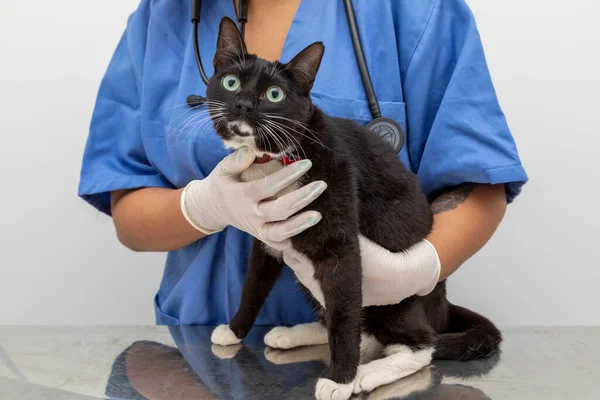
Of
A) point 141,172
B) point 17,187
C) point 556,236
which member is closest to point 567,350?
point 556,236

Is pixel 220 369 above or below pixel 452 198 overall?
below

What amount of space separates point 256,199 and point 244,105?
0.20m

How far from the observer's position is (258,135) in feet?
2.54

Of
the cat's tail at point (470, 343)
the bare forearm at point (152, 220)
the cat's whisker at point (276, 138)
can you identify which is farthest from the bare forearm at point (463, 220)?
the bare forearm at point (152, 220)

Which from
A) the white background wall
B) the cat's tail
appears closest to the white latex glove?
the cat's tail

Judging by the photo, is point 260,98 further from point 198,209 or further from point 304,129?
point 198,209

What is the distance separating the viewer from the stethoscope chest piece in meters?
1.01

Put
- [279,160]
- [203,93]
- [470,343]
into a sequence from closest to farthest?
[279,160] → [470,343] → [203,93]

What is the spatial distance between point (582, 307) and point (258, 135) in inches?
47.3

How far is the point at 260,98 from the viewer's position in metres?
0.78

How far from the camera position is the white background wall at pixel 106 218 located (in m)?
1.52

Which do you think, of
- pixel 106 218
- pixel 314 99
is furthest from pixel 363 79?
pixel 106 218

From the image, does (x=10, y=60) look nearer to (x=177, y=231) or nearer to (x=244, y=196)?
(x=177, y=231)

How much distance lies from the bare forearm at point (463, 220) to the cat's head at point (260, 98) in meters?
0.34
